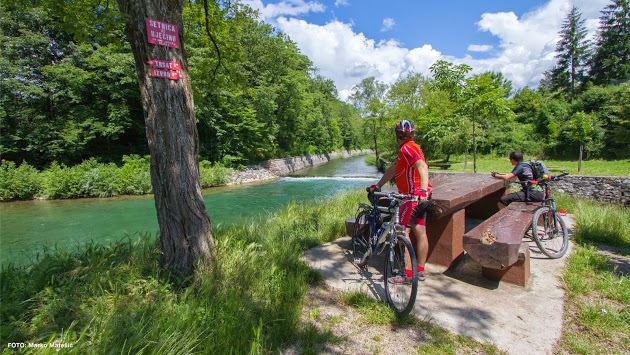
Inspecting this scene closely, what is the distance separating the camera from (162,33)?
9.35 feet

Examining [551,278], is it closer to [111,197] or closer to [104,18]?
[104,18]

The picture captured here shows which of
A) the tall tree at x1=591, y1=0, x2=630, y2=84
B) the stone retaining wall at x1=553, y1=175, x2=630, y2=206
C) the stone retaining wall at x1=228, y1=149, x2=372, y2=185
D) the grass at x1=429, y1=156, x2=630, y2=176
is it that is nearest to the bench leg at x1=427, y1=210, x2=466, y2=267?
the stone retaining wall at x1=553, y1=175, x2=630, y2=206

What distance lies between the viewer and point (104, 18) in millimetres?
3285

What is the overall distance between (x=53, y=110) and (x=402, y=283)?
24.6 meters

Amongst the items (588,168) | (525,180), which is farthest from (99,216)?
(588,168)

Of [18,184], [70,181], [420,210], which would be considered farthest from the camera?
[70,181]

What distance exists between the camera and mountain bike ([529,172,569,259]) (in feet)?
14.1

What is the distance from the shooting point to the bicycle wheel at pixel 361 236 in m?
3.99

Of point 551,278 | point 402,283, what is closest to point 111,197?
point 402,283

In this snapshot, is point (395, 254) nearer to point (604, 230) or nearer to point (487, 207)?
point (487, 207)

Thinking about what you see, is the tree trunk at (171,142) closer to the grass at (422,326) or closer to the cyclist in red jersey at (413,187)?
the grass at (422,326)

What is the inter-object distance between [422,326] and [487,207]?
456cm

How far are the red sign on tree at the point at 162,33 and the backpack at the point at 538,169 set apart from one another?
221 inches

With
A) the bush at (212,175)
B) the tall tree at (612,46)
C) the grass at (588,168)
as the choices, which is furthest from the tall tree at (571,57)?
the bush at (212,175)
